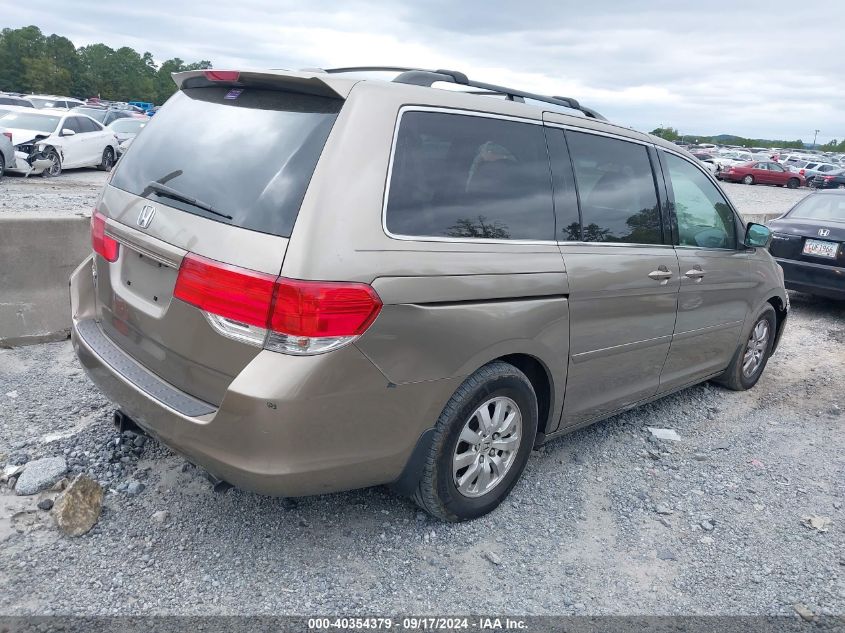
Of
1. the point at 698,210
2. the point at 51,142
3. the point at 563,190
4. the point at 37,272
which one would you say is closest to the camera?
the point at 563,190

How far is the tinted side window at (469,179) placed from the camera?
280 cm

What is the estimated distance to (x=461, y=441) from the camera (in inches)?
123

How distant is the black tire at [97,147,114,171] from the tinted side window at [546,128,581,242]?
60.8 ft

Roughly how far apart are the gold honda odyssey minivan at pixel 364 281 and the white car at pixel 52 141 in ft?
48.6

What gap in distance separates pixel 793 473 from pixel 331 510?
2.83m

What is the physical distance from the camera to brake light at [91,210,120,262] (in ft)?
10.1

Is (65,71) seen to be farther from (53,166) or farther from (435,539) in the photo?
(435,539)

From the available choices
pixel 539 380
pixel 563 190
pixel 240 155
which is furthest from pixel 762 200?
pixel 240 155

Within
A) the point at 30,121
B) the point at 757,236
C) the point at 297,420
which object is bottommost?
the point at 30,121

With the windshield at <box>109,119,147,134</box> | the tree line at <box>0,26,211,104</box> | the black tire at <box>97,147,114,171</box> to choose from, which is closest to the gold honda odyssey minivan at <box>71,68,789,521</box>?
the black tire at <box>97,147,114,171</box>

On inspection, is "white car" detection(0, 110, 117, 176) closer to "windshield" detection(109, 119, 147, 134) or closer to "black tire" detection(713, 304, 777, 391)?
"windshield" detection(109, 119, 147, 134)

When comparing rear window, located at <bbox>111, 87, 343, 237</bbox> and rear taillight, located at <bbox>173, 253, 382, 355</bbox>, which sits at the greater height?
rear window, located at <bbox>111, 87, 343, 237</bbox>

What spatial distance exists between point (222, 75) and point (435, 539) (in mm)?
2286

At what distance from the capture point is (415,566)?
3.01m
